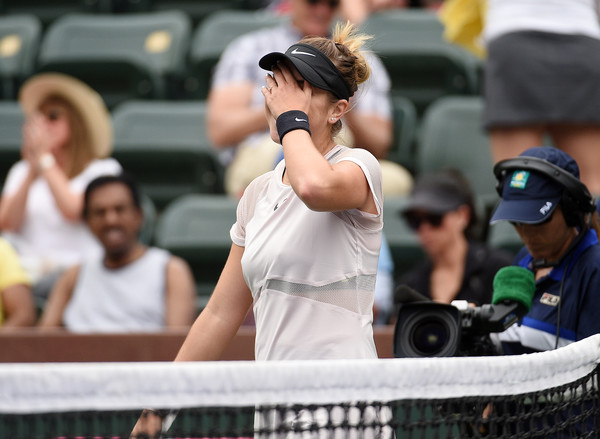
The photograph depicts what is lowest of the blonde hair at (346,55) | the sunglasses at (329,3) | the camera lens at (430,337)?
the camera lens at (430,337)

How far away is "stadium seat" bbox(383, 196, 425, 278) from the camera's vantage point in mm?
5086

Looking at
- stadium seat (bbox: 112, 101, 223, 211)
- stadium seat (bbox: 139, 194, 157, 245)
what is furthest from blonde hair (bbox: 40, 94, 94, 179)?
stadium seat (bbox: 112, 101, 223, 211)

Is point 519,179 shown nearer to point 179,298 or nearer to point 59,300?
point 179,298

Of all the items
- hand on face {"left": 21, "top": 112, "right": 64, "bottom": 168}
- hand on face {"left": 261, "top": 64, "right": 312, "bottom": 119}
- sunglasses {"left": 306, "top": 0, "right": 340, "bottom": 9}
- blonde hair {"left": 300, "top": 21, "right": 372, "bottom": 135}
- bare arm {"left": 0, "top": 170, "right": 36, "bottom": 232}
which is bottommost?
hand on face {"left": 261, "top": 64, "right": 312, "bottom": 119}

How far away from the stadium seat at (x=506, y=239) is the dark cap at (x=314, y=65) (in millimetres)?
2421

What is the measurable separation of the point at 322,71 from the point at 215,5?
5.76 m

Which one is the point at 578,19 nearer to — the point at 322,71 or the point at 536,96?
the point at 536,96

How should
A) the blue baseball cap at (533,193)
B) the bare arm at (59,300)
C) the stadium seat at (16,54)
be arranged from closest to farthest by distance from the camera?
the blue baseball cap at (533,193), the bare arm at (59,300), the stadium seat at (16,54)

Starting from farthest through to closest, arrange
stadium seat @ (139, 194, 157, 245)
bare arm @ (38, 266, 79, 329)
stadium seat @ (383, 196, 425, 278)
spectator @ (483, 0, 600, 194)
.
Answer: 1. stadium seat @ (139, 194, 157, 245)
2. stadium seat @ (383, 196, 425, 278)
3. bare arm @ (38, 266, 79, 329)
4. spectator @ (483, 0, 600, 194)

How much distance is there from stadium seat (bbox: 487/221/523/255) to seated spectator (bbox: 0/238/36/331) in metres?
2.18

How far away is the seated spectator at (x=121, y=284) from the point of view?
15.5 feet

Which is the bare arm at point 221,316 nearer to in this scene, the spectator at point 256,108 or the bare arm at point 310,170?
the bare arm at point 310,170

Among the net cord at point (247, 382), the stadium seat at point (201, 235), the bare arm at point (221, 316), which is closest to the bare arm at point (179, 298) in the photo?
the stadium seat at point (201, 235)

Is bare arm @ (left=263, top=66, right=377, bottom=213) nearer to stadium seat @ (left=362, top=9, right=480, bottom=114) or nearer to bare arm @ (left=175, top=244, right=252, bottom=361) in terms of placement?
bare arm @ (left=175, top=244, right=252, bottom=361)
